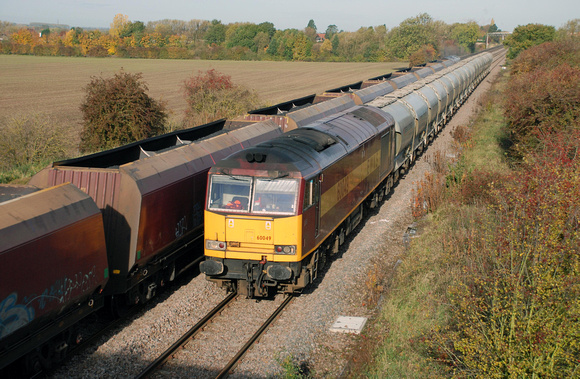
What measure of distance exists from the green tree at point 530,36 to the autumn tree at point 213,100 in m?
51.8

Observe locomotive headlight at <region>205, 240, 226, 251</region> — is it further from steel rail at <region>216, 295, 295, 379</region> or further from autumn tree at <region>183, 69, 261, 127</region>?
autumn tree at <region>183, 69, 261, 127</region>

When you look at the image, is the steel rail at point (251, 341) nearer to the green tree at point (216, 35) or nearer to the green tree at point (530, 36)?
the green tree at point (530, 36)

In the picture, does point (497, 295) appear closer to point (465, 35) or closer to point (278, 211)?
point (278, 211)

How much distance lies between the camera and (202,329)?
10.3m

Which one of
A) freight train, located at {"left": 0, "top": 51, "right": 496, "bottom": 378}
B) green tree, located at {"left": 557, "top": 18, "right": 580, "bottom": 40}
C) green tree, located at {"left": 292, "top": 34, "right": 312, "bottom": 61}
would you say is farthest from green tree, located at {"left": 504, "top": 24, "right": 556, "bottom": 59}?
freight train, located at {"left": 0, "top": 51, "right": 496, "bottom": 378}

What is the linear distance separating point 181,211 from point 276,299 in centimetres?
296

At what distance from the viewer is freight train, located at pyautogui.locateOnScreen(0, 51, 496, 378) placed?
796cm

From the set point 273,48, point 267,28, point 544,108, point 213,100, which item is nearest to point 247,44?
point 273,48

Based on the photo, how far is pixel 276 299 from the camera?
38.8 feet

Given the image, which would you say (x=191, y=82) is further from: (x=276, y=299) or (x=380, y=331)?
(x=380, y=331)

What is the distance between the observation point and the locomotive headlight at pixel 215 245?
1055cm

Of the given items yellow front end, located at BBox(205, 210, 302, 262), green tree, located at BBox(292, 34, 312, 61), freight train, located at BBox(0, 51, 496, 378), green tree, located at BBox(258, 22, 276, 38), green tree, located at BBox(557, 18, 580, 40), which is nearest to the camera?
freight train, located at BBox(0, 51, 496, 378)

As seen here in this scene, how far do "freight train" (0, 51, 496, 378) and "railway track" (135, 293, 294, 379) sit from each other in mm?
523

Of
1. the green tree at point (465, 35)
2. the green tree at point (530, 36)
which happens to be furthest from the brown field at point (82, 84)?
the green tree at point (465, 35)
